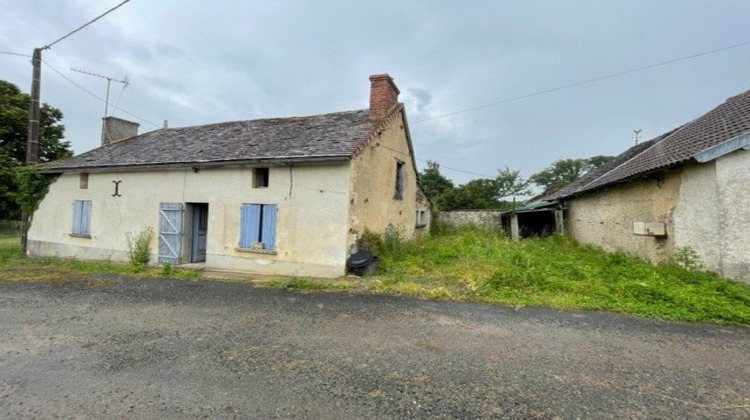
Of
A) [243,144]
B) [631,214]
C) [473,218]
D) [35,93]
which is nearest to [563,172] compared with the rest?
[473,218]

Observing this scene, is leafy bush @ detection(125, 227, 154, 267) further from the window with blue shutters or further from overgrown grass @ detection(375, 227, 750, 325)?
overgrown grass @ detection(375, 227, 750, 325)

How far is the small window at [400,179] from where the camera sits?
12508 millimetres

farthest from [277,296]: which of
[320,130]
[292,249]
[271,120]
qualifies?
[271,120]

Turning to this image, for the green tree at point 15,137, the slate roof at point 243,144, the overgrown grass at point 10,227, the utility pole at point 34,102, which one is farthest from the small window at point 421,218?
the overgrown grass at point 10,227

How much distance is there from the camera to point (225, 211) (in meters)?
9.89

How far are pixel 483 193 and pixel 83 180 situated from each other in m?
28.1

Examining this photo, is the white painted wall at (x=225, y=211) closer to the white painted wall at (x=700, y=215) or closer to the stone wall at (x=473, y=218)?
the white painted wall at (x=700, y=215)

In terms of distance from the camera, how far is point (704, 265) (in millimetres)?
6707

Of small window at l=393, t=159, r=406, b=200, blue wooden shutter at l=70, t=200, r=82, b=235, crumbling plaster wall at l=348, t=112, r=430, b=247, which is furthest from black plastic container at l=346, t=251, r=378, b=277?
blue wooden shutter at l=70, t=200, r=82, b=235

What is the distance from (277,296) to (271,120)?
27.7 feet

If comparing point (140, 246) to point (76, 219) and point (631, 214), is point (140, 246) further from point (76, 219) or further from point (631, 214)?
point (631, 214)

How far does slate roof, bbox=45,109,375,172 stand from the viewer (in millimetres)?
9375

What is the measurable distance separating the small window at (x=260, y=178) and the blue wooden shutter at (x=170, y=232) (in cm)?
286

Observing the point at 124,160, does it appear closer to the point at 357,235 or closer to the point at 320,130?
the point at 320,130
